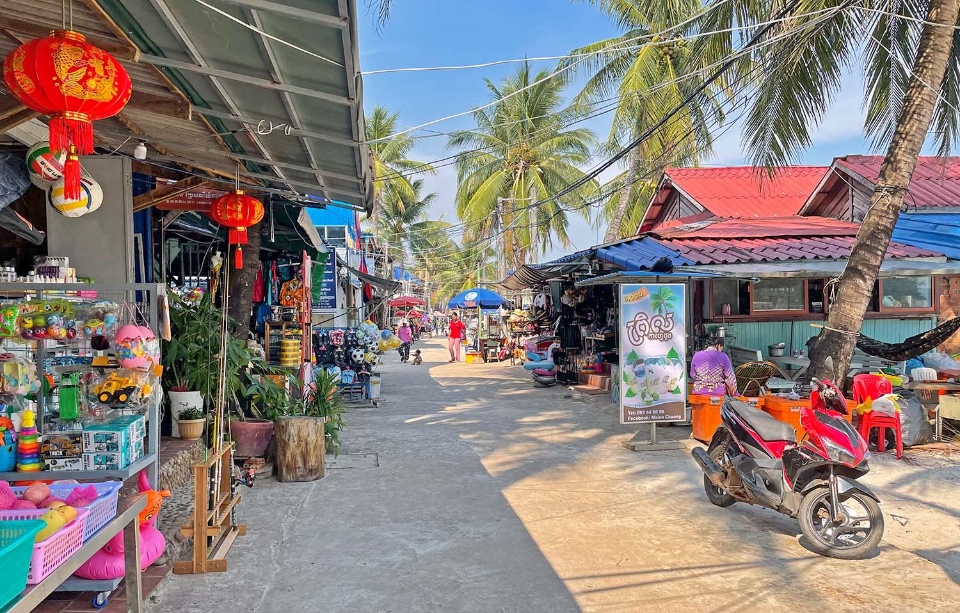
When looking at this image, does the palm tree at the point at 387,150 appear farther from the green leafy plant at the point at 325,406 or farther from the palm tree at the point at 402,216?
the green leafy plant at the point at 325,406

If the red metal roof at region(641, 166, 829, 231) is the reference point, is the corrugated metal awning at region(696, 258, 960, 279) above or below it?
below

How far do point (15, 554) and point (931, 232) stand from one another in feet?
46.4

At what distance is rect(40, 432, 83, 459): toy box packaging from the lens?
4062mm

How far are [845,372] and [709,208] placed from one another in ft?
24.9

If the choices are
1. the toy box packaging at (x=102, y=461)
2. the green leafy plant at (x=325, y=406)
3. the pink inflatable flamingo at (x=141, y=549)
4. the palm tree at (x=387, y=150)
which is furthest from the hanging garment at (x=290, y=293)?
the palm tree at (x=387, y=150)

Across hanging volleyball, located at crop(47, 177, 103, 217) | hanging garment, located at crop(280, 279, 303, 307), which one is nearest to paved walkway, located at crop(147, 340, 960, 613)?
hanging volleyball, located at crop(47, 177, 103, 217)

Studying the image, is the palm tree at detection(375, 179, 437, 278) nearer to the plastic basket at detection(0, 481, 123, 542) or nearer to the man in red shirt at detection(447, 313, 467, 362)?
the man in red shirt at detection(447, 313, 467, 362)

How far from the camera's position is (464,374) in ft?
63.2

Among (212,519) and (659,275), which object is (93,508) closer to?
(212,519)

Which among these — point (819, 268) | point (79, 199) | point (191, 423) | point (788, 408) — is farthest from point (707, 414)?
point (79, 199)

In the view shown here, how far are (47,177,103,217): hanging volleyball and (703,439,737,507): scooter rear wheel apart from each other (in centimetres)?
598

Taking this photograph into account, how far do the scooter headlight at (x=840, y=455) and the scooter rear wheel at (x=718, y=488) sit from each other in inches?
46.1

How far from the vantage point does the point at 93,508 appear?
307cm

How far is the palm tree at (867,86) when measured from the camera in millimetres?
8031
